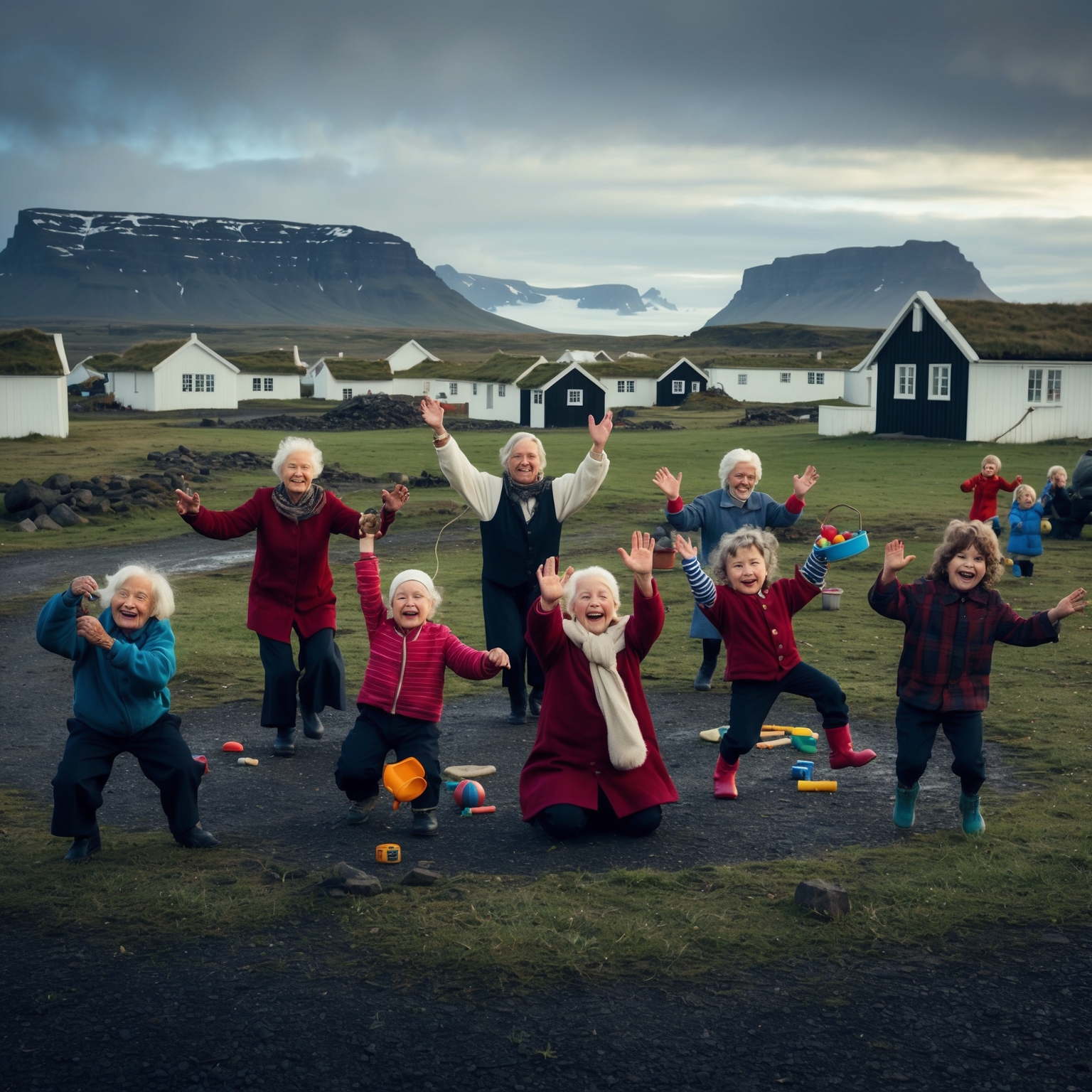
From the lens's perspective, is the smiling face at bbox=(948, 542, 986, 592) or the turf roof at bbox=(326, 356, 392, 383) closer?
the smiling face at bbox=(948, 542, 986, 592)

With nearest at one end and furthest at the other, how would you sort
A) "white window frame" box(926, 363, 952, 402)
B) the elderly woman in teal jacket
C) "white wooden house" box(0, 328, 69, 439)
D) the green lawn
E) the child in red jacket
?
the green lawn
the elderly woman in teal jacket
the child in red jacket
"white window frame" box(926, 363, 952, 402)
"white wooden house" box(0, 328, 69, 439)

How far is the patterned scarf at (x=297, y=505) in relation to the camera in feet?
26.6

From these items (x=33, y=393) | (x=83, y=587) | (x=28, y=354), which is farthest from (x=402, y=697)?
(x=28, y=354)

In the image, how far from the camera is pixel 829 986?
466cm

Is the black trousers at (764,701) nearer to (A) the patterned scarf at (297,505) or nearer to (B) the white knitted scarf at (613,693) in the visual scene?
(B) the white knitted scarf at (613,693)

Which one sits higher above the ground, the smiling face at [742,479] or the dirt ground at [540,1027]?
the smiling face at [742,479]

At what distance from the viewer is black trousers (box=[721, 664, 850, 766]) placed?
23.1ft

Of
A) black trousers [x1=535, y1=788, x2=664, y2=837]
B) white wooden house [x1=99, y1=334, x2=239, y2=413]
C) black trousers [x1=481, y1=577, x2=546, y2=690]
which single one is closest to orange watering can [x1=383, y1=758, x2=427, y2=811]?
black trousers [x1=535, y1=788, x2=664, y2=837]

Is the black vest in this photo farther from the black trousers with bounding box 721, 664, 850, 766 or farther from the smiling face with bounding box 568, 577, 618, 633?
the smiling face with bounding box 568, 577, 618, 633

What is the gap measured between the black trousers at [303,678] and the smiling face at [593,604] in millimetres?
2625

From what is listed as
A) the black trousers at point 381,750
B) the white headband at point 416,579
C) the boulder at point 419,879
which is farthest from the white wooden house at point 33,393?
the boulder at point 419,879

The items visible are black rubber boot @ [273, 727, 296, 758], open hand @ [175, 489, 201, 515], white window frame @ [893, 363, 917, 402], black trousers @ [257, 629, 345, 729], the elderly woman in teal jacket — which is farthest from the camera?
white window frame @ [893, 363, 917, 402]

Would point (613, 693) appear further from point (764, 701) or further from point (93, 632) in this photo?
point (93, 632)

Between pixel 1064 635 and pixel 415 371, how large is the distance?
7847 cm
